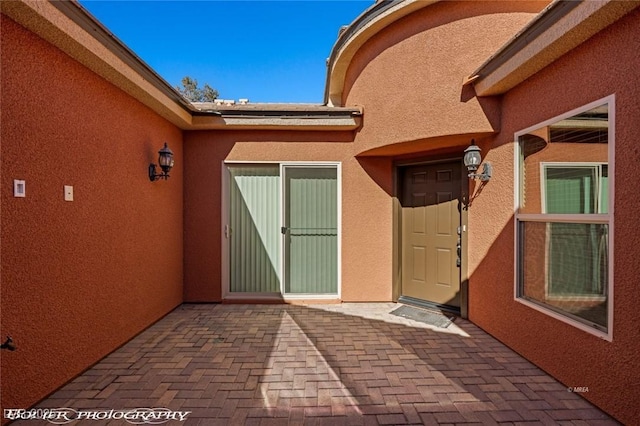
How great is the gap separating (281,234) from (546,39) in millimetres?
4113

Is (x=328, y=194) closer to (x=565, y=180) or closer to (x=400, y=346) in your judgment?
(x=400, y=346)

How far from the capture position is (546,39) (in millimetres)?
2557

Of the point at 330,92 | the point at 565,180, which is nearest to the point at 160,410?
the point at 565,180

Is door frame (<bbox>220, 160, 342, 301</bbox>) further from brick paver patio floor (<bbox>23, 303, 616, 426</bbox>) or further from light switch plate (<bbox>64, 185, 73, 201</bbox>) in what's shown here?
light switch plate (<bbox>64, 185, 73, 201</bbox>)

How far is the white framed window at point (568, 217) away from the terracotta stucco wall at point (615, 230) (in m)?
0.08

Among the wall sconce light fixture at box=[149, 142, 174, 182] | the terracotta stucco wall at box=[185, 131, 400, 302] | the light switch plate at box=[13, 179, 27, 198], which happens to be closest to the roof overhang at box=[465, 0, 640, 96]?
the terracotta stucco wall at box=[185, 131, 400, 302]

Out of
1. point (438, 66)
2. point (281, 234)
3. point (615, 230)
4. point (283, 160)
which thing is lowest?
point (281, 234)

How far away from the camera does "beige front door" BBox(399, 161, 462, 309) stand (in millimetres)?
4449

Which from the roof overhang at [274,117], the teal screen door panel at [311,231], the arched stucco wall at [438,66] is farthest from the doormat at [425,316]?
the roof overhang at [274,117]

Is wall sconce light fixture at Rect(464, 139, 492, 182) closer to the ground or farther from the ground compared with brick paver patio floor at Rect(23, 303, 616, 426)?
farther from the ground

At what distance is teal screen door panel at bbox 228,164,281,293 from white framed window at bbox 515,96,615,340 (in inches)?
139

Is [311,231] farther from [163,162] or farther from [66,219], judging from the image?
[66,219]

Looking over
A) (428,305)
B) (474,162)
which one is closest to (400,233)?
(428,305)

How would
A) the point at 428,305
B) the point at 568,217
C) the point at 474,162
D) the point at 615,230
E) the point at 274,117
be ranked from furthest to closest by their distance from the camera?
the point at 274,117 → the point at 428,305 → the point at 474,162 → the point at 568,217 → the point at 615,230
